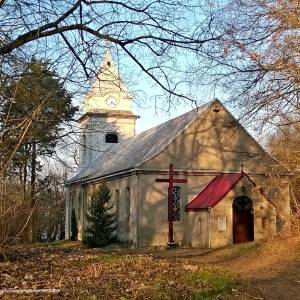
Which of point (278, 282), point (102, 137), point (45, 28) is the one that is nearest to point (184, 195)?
point (102, 137)

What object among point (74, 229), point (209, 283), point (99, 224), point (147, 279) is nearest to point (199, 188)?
point (99, 224)

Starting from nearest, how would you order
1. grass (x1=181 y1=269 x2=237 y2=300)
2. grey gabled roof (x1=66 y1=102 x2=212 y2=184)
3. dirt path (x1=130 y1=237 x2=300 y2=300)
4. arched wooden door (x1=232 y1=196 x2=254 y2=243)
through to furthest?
grass (x1=181 y1=269 x2=237 y2=300)
dirt path (x1=130 y1=237 x2=300 y2=300)
arched wooden door (x1=232 y1=196 x2=254 y2=243)
grey gabled roof (x1=66 y1=102 x2=212 y2=184)

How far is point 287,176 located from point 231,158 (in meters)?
8.51

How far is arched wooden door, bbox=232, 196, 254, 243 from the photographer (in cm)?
2683

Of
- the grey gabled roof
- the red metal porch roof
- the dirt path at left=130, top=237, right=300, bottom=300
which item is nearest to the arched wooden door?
the red metal porch roof

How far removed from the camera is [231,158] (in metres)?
30.5

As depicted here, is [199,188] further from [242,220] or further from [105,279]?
[105,279]

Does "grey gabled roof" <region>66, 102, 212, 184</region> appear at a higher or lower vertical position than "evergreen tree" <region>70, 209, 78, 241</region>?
higher

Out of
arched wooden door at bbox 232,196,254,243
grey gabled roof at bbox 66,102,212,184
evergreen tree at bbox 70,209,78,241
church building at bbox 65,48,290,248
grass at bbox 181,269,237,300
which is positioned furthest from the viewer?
evergreen tree at bbox 70,209,78,241

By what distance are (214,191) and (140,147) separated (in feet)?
25.5

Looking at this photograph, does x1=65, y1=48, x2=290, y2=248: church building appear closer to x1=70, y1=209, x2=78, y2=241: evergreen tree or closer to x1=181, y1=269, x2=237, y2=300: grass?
x1=70, y1=209, x2=78, y2=241: evergreen tree

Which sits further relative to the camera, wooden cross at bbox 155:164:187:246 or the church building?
wooden cross at bbox 155:164:187:246

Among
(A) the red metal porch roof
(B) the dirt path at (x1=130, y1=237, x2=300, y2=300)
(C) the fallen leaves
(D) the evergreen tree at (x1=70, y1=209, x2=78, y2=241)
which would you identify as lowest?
(D) the evergreen tree at (x1=70, y1=209, x2=78, y2=241)

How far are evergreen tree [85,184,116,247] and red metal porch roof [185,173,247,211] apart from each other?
5.25 m
